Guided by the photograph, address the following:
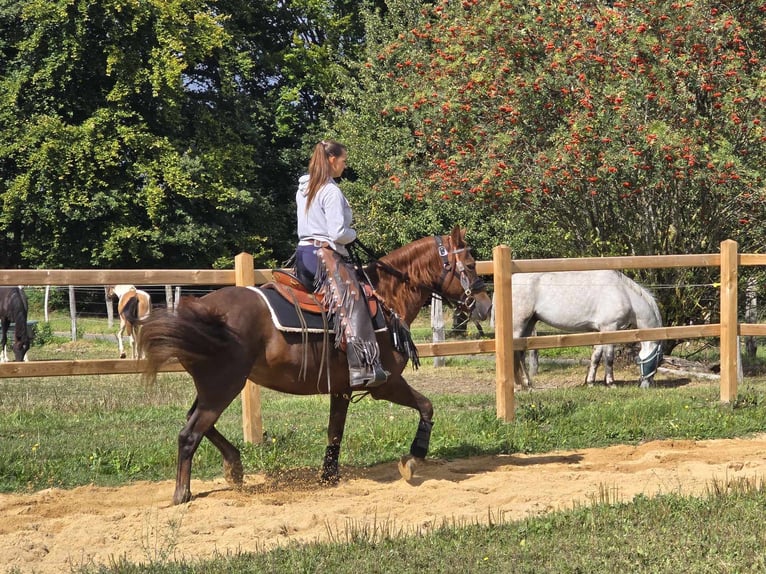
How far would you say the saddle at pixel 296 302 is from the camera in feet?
23.8

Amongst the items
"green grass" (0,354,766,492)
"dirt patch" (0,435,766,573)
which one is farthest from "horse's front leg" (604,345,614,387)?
"dirt patch" (0,435,766,573)

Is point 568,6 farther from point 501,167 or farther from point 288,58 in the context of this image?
point 288,58

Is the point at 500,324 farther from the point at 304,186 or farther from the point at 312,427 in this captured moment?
the point at 304,186

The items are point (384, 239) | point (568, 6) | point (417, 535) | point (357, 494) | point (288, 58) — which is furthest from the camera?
point (288, 58)

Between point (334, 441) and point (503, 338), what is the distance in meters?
2.91

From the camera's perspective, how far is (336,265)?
23.9ft

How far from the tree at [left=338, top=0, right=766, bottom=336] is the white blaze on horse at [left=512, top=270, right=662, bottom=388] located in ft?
3.94

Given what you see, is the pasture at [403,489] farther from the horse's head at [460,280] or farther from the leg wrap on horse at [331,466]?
the horse's head at [460,280]

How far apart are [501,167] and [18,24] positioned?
21871 millimetres

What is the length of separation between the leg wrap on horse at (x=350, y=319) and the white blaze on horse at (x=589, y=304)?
7425 mm

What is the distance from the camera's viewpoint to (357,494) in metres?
7.27

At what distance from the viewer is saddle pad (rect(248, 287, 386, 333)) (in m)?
7.20

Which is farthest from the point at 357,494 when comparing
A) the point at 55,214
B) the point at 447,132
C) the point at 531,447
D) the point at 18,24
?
the point at 18,24

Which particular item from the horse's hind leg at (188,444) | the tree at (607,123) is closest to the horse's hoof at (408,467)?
the horse's hind leg at (188,444)
